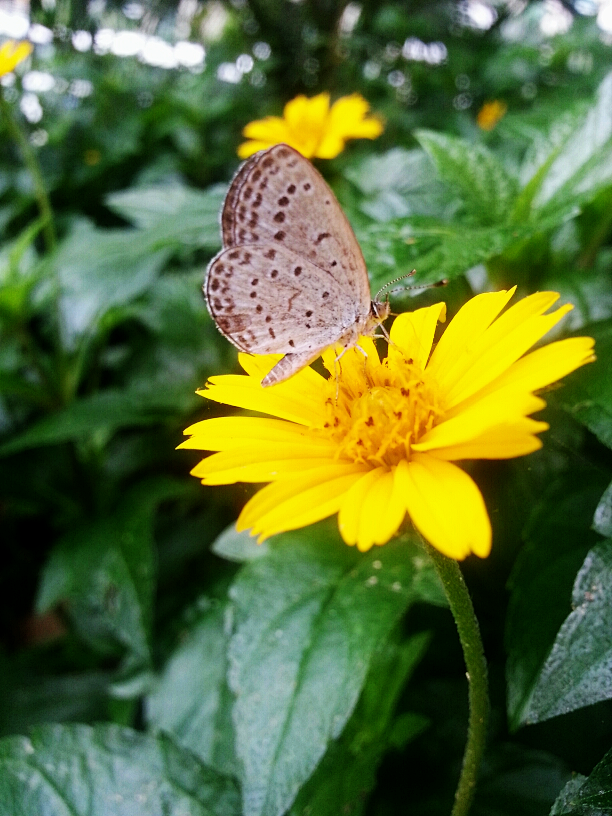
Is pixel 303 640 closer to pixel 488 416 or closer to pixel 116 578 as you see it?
pixel 488 416

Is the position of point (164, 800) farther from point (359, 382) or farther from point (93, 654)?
point (93, 654)

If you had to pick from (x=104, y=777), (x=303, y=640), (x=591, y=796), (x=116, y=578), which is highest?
(x=591, y=796)

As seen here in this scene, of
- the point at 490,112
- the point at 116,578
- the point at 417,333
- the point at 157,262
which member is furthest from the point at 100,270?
the point at 490,112

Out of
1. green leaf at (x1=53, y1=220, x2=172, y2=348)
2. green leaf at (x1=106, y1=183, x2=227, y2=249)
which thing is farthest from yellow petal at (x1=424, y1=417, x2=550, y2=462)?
green leaf at (x1=53, y1=220, x2=172, y2=348)

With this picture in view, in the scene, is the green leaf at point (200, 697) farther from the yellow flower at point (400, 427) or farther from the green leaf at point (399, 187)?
the green leaf at point (399, 187)

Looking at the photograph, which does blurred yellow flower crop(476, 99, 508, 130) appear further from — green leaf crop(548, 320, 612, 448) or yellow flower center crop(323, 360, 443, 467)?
yellow flower center crop(323, 360, 443, 467)

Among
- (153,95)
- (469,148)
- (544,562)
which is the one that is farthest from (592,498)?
(153,95)
